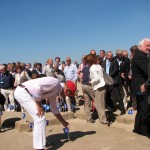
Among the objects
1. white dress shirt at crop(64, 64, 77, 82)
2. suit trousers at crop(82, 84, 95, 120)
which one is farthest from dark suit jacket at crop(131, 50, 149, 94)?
white dress shirt at crop(64, 64, 77, 82)

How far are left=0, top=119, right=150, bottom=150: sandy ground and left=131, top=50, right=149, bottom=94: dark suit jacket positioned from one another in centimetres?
106

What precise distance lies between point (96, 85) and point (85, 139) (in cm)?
199

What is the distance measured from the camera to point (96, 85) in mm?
8016

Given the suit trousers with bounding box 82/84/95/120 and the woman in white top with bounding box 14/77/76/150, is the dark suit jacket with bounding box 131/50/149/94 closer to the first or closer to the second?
the woman in white top with bounding box 14/77/76/150

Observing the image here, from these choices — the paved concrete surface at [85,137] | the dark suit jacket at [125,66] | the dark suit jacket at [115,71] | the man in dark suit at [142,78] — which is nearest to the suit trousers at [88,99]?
the paved concrete surface at [85,137]

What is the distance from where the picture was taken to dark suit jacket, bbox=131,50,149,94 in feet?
19.9

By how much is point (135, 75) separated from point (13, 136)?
3.46m

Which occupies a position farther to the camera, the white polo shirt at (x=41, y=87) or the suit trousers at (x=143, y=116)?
the suit trousers at (x=143, y=116)

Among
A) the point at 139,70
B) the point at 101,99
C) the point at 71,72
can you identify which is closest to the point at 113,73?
the point at 101,99

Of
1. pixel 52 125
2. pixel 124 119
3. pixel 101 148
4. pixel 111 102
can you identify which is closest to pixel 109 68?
pixel 111 102

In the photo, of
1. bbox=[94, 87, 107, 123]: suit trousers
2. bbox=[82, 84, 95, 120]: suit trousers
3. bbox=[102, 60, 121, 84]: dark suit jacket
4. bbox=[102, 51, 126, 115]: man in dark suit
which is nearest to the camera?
bbox=[94, 87, 107, 123]: suit trousers

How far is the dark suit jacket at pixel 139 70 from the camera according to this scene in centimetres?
605

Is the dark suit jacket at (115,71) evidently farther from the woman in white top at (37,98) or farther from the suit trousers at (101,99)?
the woman in white top at (37,98)

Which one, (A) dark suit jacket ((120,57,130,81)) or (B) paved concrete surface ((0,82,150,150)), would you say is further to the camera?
(A) dark suit jacket ((120,57,130,81))
